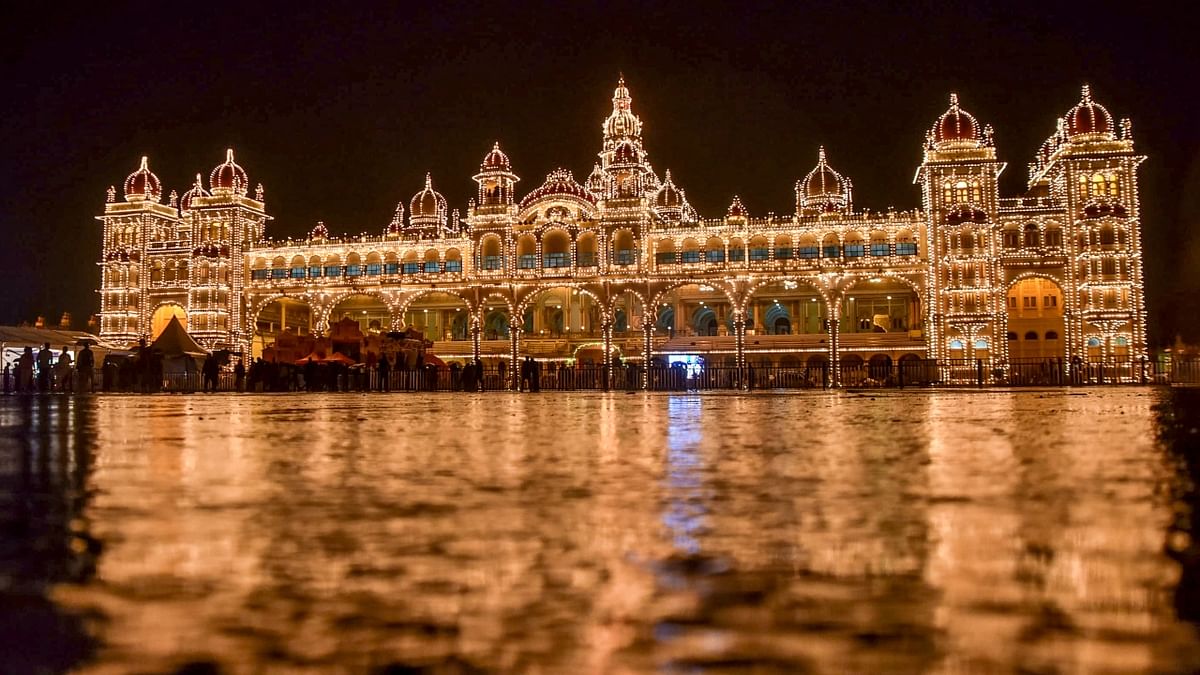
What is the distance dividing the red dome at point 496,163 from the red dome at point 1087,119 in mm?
28986

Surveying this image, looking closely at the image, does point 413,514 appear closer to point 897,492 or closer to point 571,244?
point 897,492

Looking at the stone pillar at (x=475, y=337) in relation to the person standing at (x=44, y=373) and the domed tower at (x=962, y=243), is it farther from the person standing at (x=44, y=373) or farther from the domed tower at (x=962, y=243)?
the person standing at (x=44, y=373)

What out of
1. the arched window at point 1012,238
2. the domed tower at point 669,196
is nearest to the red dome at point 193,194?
the domed tower at point 669,196

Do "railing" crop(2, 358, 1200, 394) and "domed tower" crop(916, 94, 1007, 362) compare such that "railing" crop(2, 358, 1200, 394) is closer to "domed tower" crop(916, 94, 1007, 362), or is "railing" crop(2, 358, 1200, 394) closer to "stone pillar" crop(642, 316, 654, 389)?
"domed tower" crop(916, 94, 1007, 362)

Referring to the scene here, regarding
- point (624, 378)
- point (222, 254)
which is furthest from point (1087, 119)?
point (222, 254)

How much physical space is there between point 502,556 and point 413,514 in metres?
0.56

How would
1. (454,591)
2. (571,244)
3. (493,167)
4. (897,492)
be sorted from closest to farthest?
(454,591) < (897,492) < (571,244) < (493,167)

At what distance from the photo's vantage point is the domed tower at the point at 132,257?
2189 inches

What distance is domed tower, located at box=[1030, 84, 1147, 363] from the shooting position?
41625mm

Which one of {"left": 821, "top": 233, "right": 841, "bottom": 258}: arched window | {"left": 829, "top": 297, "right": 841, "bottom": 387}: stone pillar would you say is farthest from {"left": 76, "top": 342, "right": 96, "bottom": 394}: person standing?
{"left": 821, "top": 233, "right": 841, "bottom": 258}: arched window

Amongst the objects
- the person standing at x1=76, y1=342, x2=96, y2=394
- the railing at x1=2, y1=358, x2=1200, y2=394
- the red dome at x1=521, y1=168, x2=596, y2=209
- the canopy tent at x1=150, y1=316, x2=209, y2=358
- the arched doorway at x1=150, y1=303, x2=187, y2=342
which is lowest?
the railing at x1=2, y1=358, x2=1200, y2=394

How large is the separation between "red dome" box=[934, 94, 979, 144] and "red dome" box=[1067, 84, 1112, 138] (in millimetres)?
4160

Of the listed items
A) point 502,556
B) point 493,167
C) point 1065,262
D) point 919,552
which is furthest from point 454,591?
point 493,167

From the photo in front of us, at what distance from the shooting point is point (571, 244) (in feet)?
161
